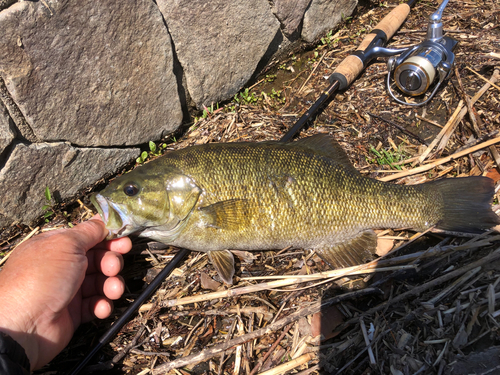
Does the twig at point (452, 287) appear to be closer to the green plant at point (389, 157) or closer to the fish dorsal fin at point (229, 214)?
the green plant at point (389, 157)

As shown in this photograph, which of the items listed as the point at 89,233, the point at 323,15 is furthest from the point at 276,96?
the point at 89,233

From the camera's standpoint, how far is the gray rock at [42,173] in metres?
3.09

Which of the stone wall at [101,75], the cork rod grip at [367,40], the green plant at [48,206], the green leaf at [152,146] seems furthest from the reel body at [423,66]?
the green plant at [48,206]

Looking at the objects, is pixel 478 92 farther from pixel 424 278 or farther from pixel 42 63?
pixel 42 63

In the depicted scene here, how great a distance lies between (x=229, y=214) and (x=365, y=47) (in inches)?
109

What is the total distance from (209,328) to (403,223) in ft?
5.81

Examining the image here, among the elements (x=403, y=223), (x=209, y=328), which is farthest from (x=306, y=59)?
(x=209, y=328)

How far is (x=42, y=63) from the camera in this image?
2912 millimetres

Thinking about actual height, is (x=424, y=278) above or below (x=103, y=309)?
below

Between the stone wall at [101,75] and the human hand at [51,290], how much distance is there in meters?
0.85

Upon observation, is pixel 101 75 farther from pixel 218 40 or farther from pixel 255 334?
pixel 255 334

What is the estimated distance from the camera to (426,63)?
147 inches

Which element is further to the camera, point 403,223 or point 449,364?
point 403,223

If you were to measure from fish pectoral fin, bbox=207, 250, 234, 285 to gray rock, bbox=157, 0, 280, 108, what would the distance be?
196 cm
